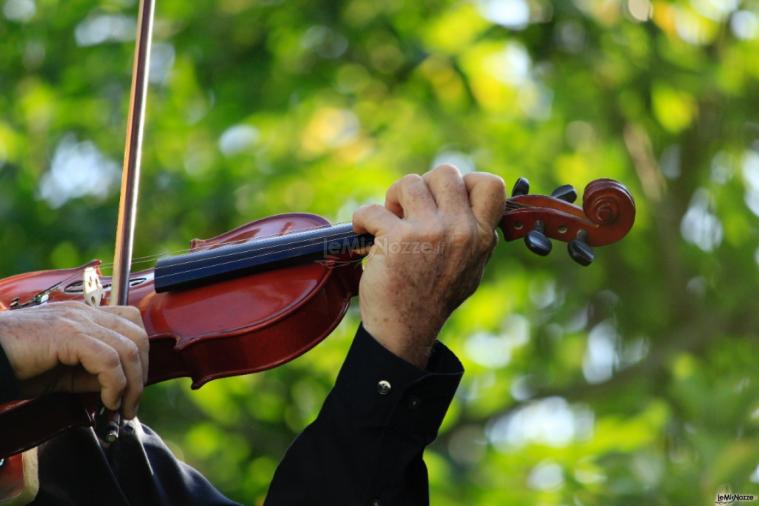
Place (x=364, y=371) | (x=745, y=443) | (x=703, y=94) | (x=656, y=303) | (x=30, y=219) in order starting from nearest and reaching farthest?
(x=364, y=371)
(x=745, y=443)
(x=30, y=219)
(x=703, y=94)
(x=656, y=303)

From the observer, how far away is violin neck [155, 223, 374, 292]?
86.8 inches

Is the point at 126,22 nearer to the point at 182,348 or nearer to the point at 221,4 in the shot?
the point at 221,4

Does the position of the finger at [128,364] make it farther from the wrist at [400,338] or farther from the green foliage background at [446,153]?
the green foliage background at [446,153]

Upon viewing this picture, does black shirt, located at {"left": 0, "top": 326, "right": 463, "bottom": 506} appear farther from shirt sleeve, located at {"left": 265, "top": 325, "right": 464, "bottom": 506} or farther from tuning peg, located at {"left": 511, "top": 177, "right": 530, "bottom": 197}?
tuning peg, located at {"left": 511, "top": 177, "right": 530, "bottom": 197}

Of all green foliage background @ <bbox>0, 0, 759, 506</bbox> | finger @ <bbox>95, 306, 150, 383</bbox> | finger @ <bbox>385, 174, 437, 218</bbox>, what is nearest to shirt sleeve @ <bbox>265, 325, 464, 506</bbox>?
finger @ <bbox>385, 174, 437, 218</bbox>

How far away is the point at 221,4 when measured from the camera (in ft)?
18.4

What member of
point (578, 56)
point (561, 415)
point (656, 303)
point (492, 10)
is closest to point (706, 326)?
point (656, 303)

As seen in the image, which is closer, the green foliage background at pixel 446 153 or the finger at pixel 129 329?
the finger at pixel 129 329

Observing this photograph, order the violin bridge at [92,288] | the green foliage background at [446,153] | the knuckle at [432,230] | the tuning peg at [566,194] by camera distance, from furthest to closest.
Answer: the green foliage background at [446,153]
the violin bridge at [92,288]
the tuning peg at [566,194]
the knuckle at [432,230]

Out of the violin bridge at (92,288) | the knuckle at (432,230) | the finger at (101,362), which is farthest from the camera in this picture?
the violin bridge at (92,288)

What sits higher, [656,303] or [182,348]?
[656,303]

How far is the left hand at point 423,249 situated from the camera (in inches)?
82.5

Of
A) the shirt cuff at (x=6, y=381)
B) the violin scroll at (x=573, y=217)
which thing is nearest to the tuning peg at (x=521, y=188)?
the violin scroll at (x=573, y=217)

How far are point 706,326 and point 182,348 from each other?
3722 mm
